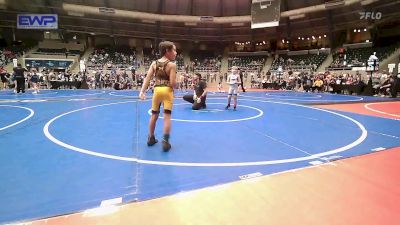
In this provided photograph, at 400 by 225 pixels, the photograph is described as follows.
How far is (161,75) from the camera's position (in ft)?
16.9

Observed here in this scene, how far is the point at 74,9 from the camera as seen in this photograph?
1364 inches

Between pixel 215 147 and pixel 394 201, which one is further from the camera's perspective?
pixel 215 147

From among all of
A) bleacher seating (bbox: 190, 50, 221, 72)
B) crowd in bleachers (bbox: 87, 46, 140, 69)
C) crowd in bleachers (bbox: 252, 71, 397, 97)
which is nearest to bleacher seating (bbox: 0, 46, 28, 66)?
crowd in bleachers (bbox: 87, 46, 140, 69)

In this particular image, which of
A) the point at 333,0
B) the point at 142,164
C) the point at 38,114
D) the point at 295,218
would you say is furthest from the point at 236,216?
the point at 333,0

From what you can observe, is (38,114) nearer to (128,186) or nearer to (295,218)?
(128,186)

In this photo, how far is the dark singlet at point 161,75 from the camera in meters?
5.14

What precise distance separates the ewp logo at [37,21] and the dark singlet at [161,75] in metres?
33.2

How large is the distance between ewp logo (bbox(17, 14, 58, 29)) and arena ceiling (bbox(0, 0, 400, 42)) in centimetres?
197

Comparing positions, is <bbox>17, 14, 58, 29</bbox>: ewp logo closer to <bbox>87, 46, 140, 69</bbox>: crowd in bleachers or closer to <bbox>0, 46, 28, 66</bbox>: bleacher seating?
<bbox>0, 46, 28, 66</bbox>: bleacher seating

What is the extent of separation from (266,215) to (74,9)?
38671 millimetres

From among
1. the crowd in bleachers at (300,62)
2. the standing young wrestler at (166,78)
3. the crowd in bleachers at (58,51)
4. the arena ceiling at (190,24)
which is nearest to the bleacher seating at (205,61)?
the arena ceiling at (190,24)

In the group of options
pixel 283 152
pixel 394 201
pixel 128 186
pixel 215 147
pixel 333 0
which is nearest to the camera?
pixel 394 201

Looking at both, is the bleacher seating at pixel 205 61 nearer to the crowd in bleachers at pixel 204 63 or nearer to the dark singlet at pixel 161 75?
the crowd in bleachers at pixel 204 63

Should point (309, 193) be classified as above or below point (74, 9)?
below
